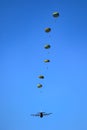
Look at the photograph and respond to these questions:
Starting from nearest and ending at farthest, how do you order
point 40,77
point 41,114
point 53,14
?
point 53,14 → point 40,77 → point 41,114

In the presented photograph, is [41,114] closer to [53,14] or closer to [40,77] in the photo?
[40,77]

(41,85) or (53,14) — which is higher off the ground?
(53,14)

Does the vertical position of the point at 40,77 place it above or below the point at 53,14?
below

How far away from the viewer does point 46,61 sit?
7506cm

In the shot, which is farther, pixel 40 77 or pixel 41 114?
pixel 41 114

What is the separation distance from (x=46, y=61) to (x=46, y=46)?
2517 mm

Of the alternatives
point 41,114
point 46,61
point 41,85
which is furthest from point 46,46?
point 41,114

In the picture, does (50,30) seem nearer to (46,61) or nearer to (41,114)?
(46,61)

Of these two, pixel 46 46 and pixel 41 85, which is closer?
pixel 46 46

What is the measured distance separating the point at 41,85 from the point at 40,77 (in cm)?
166

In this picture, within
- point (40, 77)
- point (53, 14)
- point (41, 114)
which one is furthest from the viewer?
point (41, 114)

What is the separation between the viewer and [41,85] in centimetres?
7894

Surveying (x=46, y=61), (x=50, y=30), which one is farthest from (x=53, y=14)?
(x=46, y=61)

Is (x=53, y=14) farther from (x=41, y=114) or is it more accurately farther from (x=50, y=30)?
(x=41, y=114)
